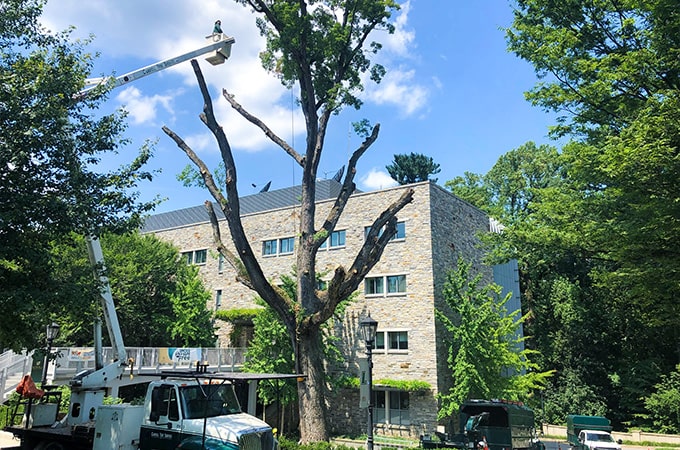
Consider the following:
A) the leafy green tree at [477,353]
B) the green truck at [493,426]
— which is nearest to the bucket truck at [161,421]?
the green truck at [493,426]

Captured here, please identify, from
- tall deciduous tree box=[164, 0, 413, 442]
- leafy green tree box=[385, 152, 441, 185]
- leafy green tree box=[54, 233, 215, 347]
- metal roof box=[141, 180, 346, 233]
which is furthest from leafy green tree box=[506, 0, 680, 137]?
leafy green tree box=[385, 152, 441, 185]

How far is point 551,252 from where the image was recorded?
25875 millimetres

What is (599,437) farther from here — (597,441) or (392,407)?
(392,407)

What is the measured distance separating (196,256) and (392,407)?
700 inches

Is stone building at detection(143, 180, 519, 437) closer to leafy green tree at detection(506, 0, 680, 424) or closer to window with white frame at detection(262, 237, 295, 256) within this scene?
window with white frame at detection(262, 237, 295, 256)

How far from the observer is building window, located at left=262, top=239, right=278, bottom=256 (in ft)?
108

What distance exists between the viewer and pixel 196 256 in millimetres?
36281

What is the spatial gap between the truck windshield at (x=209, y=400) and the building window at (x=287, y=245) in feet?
68.3

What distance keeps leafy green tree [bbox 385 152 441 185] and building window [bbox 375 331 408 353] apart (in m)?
34.0

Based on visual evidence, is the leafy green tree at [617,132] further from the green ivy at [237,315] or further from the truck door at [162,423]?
the green ivy at [237,315]

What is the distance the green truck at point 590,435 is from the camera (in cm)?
1930

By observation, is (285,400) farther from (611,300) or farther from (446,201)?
(611,300)

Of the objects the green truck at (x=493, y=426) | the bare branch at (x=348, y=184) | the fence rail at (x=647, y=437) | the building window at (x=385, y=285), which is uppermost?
the bare branch at (x=348, y=184)

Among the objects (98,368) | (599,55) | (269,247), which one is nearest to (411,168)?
(269,247)
